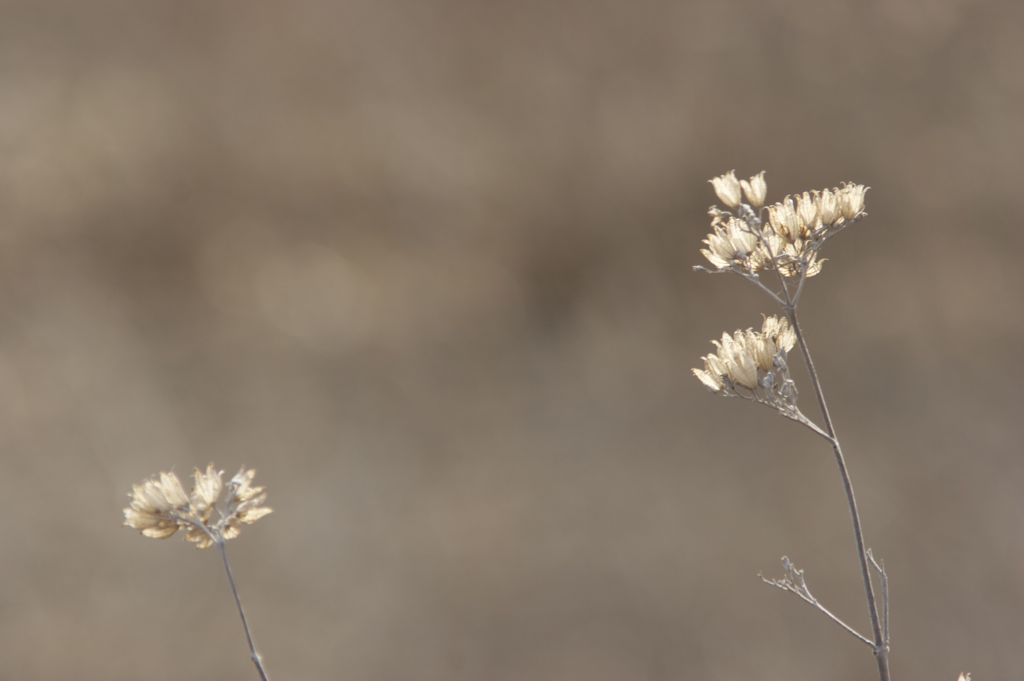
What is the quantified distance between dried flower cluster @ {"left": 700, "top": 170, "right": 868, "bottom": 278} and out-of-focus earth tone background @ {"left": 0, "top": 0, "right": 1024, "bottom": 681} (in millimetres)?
1217

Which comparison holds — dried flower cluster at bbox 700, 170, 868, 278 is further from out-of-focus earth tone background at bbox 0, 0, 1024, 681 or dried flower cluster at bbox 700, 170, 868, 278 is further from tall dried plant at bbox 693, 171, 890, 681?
out-of-focus earth tone background at bbox 0, 0, 1024, 681

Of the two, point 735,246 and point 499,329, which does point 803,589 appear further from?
point 499,329

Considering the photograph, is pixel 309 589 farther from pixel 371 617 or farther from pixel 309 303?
pixel 309 303

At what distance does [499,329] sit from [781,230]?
48.7 inches

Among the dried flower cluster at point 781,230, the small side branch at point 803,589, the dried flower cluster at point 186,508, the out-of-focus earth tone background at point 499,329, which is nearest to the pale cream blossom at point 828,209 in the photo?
the dried flower cluster at point 781,230

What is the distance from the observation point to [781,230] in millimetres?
645

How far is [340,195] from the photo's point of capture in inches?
70.8

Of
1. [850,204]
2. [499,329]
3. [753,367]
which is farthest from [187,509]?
[499,329]

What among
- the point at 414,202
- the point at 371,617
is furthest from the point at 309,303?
the point at 371,617

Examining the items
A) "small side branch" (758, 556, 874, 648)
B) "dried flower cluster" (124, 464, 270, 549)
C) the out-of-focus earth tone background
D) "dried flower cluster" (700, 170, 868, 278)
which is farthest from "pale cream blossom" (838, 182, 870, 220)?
the out-of-focus earth tone background

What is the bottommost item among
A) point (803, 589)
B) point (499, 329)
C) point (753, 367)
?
point (803, 589)

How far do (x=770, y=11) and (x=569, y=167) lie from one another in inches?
20.7

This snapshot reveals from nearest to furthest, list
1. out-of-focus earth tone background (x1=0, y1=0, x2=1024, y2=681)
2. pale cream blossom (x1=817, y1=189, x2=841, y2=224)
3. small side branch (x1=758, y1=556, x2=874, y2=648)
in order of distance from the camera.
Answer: small side branch (x1=758, y1=556, x2=874, y2=648) → pale cream blossom (x1=817, y1=189, x2=841, y2=224) → out-of-focus earth tone background (x1=0, y1=0, x2=1024, y2=681)

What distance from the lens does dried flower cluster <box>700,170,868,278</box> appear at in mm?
633
